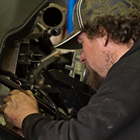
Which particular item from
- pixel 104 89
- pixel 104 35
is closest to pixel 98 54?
pixel 104 35

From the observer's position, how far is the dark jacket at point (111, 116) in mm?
448

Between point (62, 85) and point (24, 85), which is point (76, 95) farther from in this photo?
point (24, 85)

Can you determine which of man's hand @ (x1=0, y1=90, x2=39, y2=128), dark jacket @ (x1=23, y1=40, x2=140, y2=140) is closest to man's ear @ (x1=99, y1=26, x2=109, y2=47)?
dark jacket @ (x1=23, y1=40, x2=140, y2=140)

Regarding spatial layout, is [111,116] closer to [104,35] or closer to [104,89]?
[104,89]

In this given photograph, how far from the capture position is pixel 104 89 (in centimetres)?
50

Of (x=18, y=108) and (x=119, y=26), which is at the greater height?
(x=119, y=26)

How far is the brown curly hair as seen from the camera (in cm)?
71

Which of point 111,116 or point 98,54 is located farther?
point 98,54

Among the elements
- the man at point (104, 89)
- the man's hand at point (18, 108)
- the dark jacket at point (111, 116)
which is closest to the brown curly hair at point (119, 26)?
the man at point (104, 89)

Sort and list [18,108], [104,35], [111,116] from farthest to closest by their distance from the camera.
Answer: [104,35] → [18,108] → [111,116]

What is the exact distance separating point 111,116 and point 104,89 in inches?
3.1

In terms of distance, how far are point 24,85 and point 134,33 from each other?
52 cm

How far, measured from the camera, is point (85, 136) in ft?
1.47

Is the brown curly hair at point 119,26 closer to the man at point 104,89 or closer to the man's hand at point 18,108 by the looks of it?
the man at point 104,89
